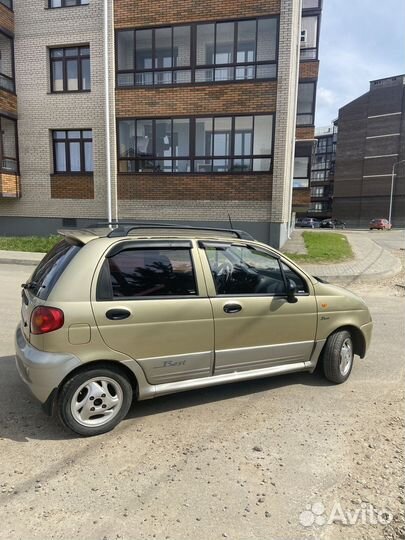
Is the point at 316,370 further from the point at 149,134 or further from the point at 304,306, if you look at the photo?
the point at 149,134

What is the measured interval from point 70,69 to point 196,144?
246 inches

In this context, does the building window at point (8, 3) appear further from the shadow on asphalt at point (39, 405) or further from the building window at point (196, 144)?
the shadow on asphalt at point (39, 405)

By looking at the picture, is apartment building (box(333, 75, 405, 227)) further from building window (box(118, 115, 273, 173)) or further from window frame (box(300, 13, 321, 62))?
building window (box(118, 115, 273, 173))

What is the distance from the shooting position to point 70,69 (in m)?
16.1

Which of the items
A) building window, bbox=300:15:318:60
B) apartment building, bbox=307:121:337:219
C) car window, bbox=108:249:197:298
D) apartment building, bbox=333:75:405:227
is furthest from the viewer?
apartment building, bbox=307:121:337:219

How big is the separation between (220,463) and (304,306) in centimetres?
168

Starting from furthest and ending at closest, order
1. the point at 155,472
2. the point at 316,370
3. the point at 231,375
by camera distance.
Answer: the point at 316,370 → the point at 231,375 → the point at 155,472

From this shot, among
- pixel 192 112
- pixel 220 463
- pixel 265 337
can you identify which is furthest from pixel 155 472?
pixel 192 112

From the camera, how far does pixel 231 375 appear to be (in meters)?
3.51

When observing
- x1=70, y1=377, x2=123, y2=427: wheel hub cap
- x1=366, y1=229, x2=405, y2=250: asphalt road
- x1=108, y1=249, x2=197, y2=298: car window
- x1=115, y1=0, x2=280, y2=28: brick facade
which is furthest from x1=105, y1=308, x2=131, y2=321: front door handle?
x1=366, y1=229, x2=405, y2=250: asphalt road

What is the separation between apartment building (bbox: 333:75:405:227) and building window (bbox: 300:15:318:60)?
43702 mm

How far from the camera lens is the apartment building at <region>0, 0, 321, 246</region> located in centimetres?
1437

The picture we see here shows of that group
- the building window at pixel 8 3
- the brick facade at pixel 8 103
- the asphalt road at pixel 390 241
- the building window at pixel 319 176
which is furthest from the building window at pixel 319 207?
the brick facade at pixel 8 103

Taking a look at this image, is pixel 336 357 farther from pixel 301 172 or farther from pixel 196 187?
pixel 301 172
